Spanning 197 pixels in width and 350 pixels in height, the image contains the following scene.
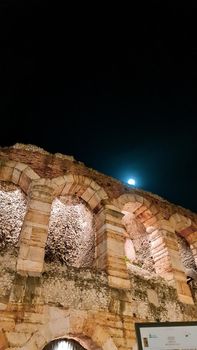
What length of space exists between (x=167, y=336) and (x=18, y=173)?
452 centimetres

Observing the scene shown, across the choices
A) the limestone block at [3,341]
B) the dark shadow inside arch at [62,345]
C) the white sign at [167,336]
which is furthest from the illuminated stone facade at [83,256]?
the white sign at [167,336]

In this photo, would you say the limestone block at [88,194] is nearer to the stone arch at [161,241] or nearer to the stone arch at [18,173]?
the stone arch at [161,241]

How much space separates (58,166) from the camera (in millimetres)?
6586

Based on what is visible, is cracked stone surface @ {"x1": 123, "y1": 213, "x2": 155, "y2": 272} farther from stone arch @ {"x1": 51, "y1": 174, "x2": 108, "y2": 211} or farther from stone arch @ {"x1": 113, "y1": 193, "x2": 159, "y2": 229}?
stone arch @ {"x1": 51, "y1": 174, "x2": 108, "y2": 211}

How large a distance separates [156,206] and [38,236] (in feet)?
11.5

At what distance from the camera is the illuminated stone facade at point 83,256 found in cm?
439

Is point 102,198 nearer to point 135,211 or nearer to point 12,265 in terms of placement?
point 135,211

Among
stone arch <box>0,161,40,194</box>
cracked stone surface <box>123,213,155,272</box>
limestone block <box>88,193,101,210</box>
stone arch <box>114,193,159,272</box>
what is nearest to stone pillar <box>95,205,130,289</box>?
limestone block <box>88,193,101,210</box>

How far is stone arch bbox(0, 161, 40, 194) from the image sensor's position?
19.7ft

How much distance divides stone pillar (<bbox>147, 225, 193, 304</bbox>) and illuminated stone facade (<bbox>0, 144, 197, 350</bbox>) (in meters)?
0.02

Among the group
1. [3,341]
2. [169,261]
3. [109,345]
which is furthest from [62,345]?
[169,261]

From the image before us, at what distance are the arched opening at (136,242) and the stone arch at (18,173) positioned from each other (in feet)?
8.40

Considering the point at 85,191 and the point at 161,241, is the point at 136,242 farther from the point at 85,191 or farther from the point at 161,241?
the point at 85,191

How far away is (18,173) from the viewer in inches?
239
